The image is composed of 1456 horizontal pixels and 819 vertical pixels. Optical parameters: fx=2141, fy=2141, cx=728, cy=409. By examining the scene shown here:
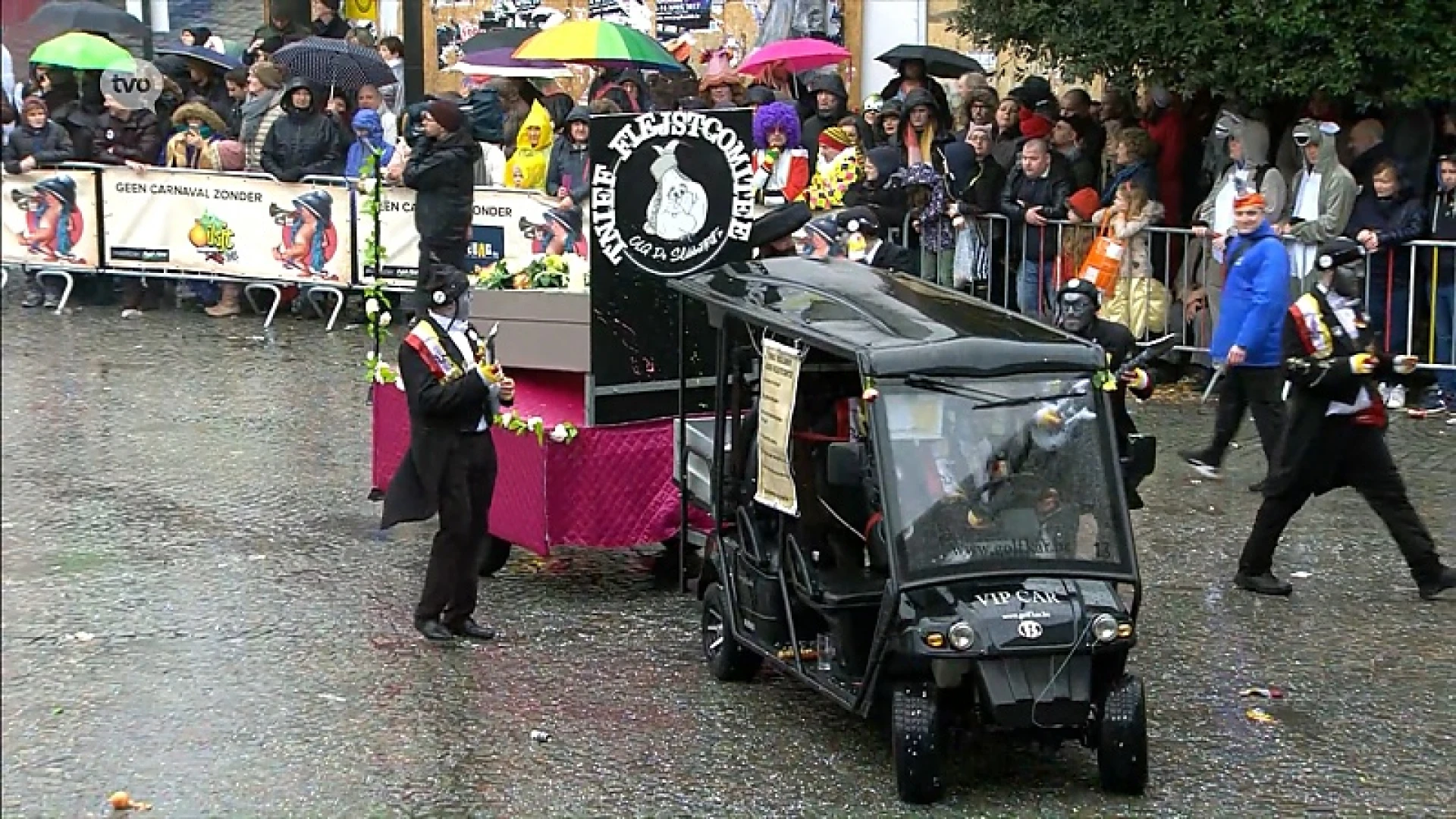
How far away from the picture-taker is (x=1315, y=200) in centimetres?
1438

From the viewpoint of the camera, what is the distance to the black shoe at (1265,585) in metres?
10.3

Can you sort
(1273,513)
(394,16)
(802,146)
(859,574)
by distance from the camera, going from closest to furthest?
(859,574) < (1273,513) < (802,146) < (394,16)

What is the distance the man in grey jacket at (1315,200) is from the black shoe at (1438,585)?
14.3 ft

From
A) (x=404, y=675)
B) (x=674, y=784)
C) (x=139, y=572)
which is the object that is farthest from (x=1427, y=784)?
(x=139, y=572)

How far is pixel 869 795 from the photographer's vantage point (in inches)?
300

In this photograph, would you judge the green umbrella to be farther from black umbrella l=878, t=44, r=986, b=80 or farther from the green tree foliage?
the green tree foliage

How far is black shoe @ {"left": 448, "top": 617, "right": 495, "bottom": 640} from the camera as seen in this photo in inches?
374

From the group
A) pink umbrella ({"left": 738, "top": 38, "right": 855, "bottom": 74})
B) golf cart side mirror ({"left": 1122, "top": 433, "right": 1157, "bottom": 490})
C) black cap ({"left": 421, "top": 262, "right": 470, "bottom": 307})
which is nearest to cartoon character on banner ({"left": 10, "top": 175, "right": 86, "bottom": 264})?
pink umbrella ({"left": 738, "top": 38, "right": 855, "bottom": 74})

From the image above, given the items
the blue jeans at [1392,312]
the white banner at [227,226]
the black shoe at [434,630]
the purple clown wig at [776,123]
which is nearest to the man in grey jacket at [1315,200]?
the blue jeans at [1392,312]

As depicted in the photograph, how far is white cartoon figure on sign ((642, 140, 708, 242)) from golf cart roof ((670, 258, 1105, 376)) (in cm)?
111

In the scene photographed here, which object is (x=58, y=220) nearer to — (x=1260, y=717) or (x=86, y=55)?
(x=86, y=55)

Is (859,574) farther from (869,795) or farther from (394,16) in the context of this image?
(394,16)

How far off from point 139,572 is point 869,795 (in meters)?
4.42

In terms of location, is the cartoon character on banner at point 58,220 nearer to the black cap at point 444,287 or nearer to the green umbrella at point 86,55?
the green umbrella at point 86,55
